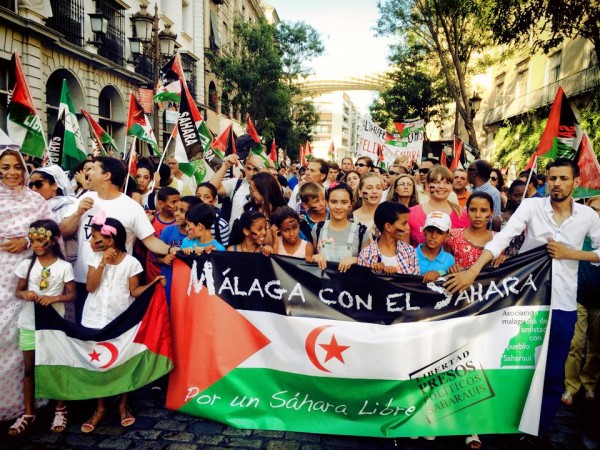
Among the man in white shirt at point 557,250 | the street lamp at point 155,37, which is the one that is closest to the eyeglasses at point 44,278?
the man in white shirt at point 557,250

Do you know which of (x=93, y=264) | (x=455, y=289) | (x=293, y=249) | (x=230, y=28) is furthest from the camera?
(x=230, y=28)

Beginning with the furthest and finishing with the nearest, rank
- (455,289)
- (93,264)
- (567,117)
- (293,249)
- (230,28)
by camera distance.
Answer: (230,28)
(567,117)
(293,249)
(93,264)
(455,289)

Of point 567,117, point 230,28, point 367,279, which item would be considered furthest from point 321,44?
point 367,279

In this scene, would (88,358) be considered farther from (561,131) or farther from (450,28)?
(450,28)

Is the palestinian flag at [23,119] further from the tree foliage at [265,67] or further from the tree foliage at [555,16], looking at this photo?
the tree foliage at [265,67]

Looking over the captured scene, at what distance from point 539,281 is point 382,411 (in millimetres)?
1501

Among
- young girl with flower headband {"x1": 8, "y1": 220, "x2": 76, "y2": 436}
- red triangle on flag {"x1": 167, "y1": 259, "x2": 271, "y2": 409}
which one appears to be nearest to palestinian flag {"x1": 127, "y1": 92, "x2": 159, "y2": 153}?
young girl with flower headband {"x1": 8, "y1": 220, "x2": 76, "y2": 436}

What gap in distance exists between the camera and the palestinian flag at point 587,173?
4.07m

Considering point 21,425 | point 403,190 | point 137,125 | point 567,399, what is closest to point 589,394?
point 567,399

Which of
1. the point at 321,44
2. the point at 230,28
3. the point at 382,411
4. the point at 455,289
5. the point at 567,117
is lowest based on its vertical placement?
the point at 382,411

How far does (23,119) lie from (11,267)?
8.80 feet

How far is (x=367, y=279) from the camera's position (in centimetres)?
347

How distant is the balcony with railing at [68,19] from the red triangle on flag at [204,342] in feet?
43.3

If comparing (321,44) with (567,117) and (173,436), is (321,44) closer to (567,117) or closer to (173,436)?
(567,117)
